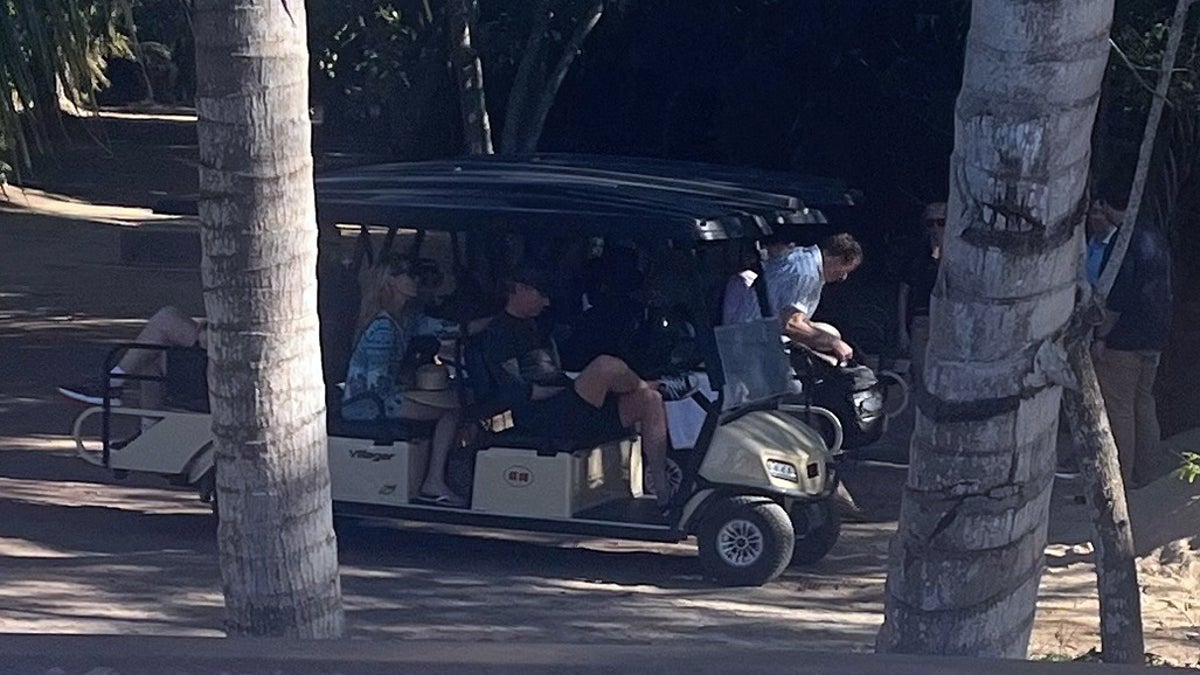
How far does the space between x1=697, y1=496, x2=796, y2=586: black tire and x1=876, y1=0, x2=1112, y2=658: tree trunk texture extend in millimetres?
3939

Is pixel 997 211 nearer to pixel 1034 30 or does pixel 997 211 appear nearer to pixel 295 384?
pixel 1034 30

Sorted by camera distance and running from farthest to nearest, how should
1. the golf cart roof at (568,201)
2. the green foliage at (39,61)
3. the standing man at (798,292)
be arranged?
the standing man at (798,292), the golf cart roof at (568,201), the green foliage at (39,61)

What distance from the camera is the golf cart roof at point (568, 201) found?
798cm

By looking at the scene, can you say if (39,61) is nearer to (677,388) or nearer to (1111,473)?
(677,388)

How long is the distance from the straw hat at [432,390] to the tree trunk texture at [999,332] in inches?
176

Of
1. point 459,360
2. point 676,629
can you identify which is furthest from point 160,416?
point 676,629

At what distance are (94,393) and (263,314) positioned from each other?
17.4 ft

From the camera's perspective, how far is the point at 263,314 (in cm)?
491

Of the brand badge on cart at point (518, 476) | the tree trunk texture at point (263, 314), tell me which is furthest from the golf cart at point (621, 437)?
the tree trunk texture at point (263, 314)

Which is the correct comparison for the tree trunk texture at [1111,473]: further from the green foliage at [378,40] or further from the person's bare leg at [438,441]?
the green foliage at [378,40]

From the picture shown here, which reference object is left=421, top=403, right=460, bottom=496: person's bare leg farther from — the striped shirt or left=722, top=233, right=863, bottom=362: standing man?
the striped shirt

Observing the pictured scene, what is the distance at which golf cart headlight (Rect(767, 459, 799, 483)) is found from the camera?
834 centimetres

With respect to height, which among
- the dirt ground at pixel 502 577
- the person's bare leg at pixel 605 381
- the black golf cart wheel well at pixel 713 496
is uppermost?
the person's bare leg at pixel 605 381

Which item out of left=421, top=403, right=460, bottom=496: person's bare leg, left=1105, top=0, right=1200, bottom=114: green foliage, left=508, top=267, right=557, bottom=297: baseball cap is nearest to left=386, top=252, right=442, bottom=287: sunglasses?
left=508, top=267, right=557, bottom=297: baseball cap
